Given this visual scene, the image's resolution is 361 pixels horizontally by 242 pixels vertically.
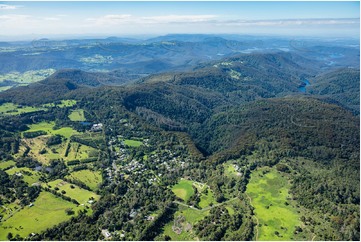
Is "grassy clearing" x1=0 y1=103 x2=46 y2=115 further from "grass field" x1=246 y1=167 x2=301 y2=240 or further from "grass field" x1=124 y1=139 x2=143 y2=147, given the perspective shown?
"grass field" x1=246 y1=167 x2=301 y2=240

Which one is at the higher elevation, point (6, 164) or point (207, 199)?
point (6, 164)

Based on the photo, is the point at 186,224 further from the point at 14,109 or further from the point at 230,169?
the point at 14,109

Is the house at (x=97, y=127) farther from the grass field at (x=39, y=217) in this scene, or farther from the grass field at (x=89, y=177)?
the grass field at (x=39, y=217)

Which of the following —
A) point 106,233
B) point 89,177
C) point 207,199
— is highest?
point 89,177

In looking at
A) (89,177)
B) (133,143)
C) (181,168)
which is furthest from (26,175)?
(181,168)

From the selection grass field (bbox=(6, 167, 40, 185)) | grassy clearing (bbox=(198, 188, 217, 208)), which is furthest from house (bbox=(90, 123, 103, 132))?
grassy clearing (bbox=(198, 188, 217, 208))
